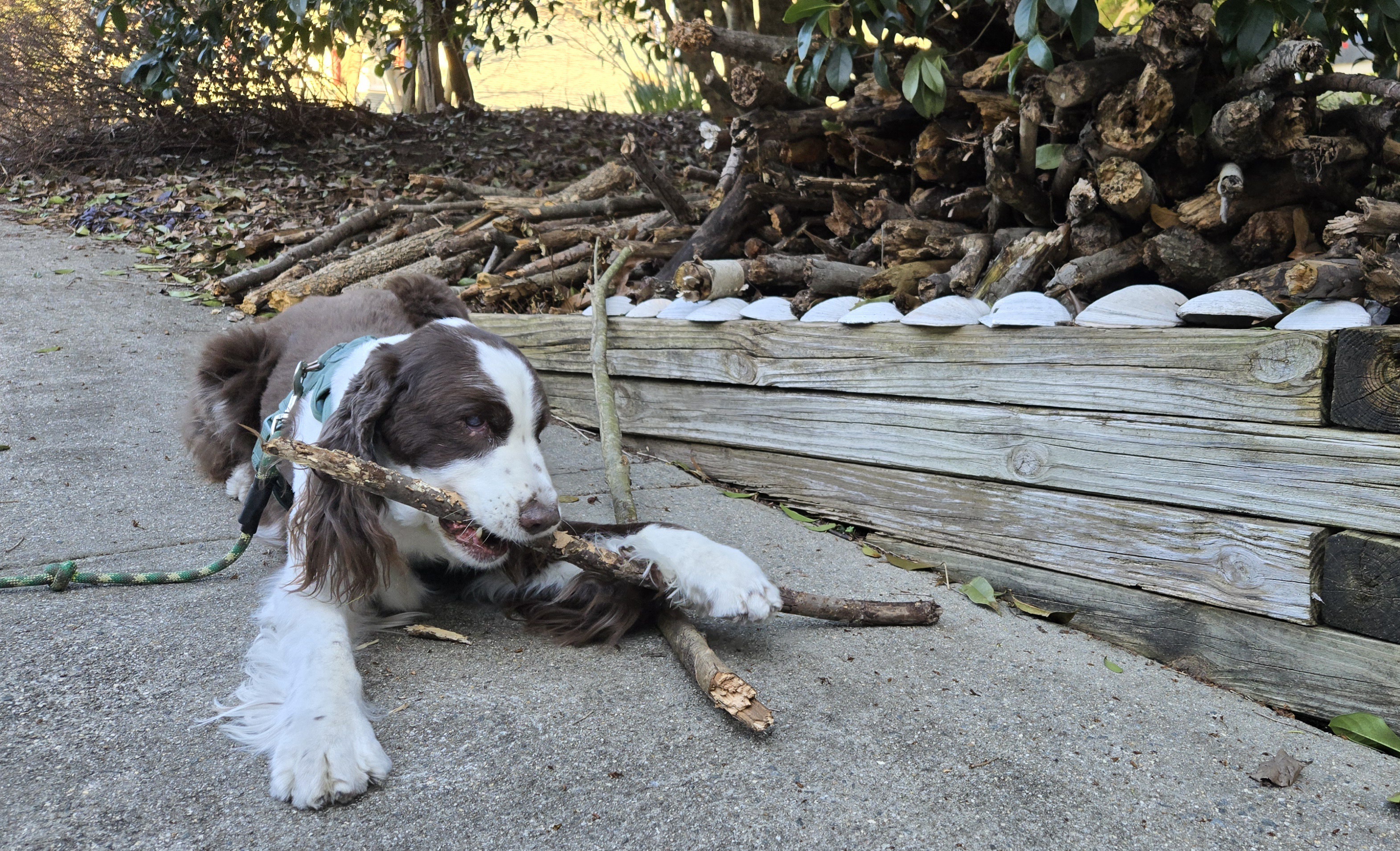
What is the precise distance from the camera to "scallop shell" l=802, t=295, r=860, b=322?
3232mm

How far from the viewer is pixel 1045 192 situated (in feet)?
10.9

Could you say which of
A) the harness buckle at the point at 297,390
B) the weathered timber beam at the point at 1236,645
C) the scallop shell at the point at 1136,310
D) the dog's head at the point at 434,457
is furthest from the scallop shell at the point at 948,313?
the harness buckle at the point at 297,390

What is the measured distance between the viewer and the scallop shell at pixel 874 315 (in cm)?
306

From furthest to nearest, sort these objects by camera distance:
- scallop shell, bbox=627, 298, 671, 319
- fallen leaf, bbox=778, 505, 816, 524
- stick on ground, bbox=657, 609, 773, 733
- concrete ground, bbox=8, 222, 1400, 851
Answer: scallop shell, bbox=627, 298, 671, 319, fallen leaf, bbox=778, 505, 816, 524, stick on ground, bbox=657, 609, 773, 733, concrete ground, bbox=8, 222, 1400, 851

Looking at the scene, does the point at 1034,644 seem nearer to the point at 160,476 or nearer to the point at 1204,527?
the point at 1204,527

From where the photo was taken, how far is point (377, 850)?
5.05 ft

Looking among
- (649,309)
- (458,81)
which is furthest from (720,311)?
(458,81)

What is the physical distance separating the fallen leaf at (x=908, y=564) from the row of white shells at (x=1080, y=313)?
79 centimetres

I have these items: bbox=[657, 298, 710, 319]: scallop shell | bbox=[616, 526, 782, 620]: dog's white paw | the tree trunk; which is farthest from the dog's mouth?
the tree trunk

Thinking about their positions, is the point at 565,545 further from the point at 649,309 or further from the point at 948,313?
the point at 649,309

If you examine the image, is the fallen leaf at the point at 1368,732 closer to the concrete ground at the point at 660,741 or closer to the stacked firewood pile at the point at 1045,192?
the concrete ground at the point at 660,741

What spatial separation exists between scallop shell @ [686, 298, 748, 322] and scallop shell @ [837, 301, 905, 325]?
0.49 metres

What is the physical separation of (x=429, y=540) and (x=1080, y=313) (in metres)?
1.94

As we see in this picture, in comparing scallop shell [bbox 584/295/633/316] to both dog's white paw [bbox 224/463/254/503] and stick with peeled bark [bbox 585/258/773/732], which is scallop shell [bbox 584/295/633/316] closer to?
stick with peeled bark [bbox 585/258/773/732]
